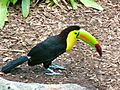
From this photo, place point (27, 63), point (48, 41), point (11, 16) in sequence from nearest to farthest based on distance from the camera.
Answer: point (48, 41) < point (27, 63) < point (11, 16)

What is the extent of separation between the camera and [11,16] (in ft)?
22.7

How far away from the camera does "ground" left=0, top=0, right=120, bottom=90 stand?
540 cm

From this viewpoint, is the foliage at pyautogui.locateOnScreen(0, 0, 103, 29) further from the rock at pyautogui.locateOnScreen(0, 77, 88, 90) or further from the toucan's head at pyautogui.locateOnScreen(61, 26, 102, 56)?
the rock at pyautogui.locateOnScreen(0, 77, 88, 90)

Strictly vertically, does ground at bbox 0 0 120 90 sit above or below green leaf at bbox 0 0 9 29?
below

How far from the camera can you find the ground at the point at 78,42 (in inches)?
213

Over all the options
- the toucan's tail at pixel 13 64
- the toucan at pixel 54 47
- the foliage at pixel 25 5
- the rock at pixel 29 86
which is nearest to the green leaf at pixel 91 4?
the foliage at pixel 25 5

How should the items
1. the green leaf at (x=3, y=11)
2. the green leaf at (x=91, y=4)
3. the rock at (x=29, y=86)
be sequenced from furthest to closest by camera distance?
the green leaf at (x=91, y=4) → the green leaf at (x=3, y=11) → the rock at (x=29, y=86)

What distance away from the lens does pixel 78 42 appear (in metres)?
6.32

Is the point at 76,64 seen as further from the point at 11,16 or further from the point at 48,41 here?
the point at 11,16

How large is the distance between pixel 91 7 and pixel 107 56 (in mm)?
1535

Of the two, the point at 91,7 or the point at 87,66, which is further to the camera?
the point at 91,7

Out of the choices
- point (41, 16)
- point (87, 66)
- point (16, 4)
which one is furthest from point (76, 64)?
point (16, 4)

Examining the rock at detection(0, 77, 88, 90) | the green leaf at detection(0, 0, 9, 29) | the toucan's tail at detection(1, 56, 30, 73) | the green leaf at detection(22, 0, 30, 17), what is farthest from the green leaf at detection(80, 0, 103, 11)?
the rock at detection(0, 77, 88, 90)

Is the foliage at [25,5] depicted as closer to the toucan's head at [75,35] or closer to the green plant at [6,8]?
the green plant at [6,8]
